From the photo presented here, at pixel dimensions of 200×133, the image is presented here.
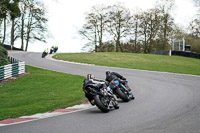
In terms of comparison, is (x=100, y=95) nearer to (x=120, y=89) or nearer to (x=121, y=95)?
(x=121, y=95)

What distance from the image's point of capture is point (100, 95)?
10.1m

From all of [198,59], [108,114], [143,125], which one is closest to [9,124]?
[108,114]

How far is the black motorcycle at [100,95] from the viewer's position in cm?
986

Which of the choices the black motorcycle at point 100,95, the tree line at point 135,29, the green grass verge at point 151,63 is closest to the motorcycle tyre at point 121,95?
the black motorcycle at point 100,95

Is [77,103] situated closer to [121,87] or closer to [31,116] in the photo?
[121,87]

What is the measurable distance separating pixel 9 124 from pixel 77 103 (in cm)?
420

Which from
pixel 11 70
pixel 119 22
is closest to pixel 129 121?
pixel 11 70

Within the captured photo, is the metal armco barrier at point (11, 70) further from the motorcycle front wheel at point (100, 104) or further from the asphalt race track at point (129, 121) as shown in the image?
the motorcycle front wheel at point (100, 104)

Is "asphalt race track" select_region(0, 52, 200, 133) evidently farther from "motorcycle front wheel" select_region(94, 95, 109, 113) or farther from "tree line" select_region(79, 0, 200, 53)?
"tree line" select_region(79, 0, 200, 53)

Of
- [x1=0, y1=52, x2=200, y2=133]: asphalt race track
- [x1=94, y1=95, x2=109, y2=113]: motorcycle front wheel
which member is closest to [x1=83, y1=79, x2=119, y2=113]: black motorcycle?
[x1=94, y1=95, x2=109, y2=113]: motorcycle front wheel

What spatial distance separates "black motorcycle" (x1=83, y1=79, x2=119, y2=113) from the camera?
986cm

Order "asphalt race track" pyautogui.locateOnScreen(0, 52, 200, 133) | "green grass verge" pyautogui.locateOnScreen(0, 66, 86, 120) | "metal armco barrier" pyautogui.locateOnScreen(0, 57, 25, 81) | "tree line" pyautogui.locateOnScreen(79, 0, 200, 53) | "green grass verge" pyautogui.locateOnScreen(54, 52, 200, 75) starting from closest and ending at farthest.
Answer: "asphalt race track" pyautogui.locateOnScreen(0, 52, 200, 133)
"green grass verge" pyautogui.locateOnScreen(0, 66, 86, 120)
"metal armco barrier" pyautogui.locateOnScreen(0, 57, 25, 81)
"green grass verge" pyautogui.locateOnScreen(54, 52, 200, 75)
"tree line" pyautogui.locateOnScreen(79, 0, 200, 53)

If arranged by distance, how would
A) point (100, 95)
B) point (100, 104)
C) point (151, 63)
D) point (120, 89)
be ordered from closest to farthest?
1. point (100, 104)
2. point (100, 95)
3. point (120, 89)
4. point (151, 63)

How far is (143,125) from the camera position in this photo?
770 centimetres
